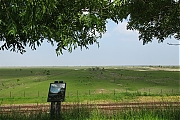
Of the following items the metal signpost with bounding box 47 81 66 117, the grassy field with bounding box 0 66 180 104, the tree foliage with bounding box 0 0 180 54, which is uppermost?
the tree foliage with bounding box 0 0 180 54

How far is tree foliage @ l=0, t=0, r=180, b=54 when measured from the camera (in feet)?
17.6

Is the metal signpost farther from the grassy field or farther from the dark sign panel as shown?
the grassy field

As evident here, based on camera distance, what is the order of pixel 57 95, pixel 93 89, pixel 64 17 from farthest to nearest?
pixel 93 89 < pixel 57 95 < pixel 64 17

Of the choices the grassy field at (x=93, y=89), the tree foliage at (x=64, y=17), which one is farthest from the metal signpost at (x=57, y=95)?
the grassy field at (x=93, y=89)

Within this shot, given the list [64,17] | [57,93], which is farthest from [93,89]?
[64,17]

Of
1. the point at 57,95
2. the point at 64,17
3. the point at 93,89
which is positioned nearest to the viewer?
the point at 64,17

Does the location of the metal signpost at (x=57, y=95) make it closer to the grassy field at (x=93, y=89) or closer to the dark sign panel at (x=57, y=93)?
Answer: the dark sign panel at (x=57, y=93)

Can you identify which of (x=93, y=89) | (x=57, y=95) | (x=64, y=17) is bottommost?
(x=93, y=89)

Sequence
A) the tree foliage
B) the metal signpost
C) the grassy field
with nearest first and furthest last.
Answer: the tree foliage, the metal signpost, the grassy field

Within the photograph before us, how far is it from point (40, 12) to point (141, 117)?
5.99m

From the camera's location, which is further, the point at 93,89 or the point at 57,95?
the point at 93,89

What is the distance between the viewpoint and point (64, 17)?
257 inches

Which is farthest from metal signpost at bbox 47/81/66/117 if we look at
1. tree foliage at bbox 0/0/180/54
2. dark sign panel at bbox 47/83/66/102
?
tree foliage at bbox 0/0/180/54

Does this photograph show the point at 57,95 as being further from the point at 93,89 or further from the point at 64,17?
the point at 93,89
